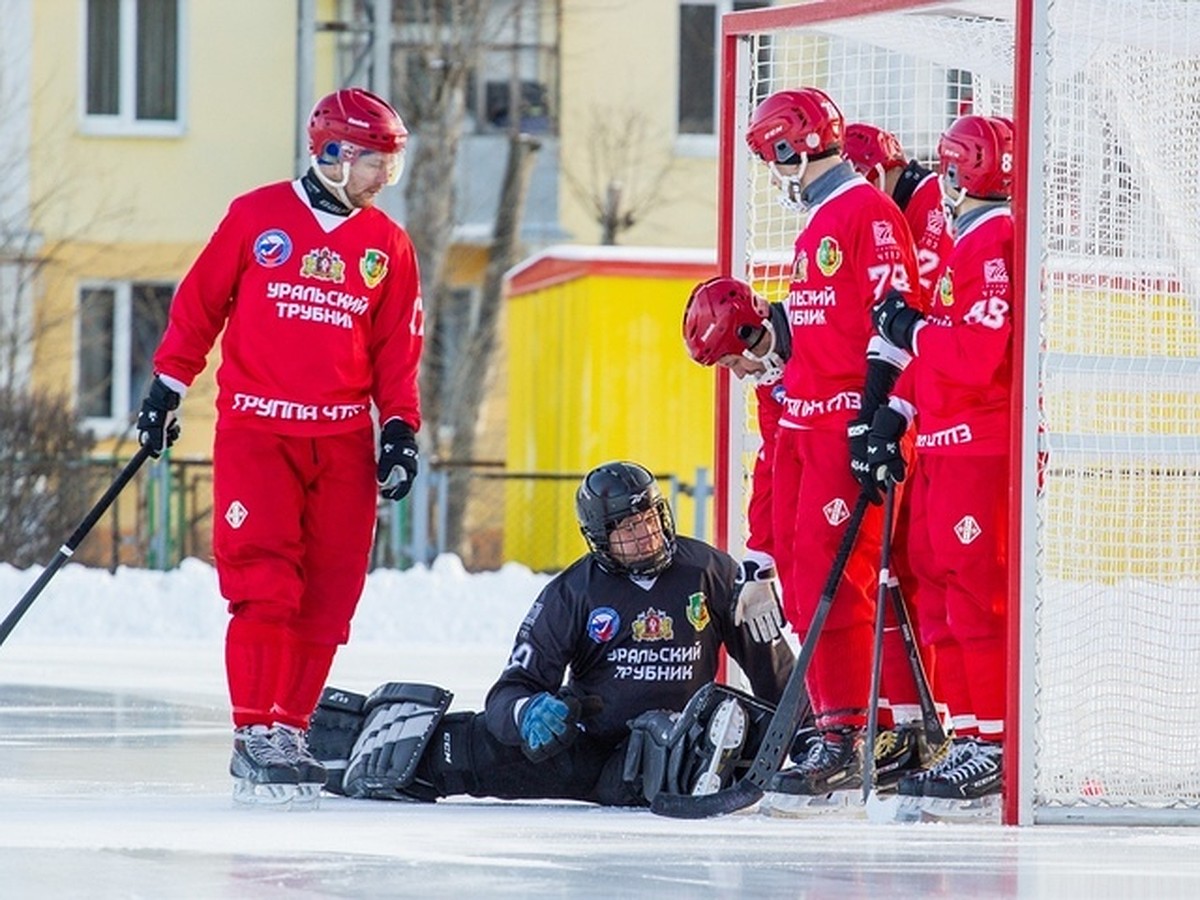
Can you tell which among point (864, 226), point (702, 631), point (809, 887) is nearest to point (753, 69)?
point (864, 226)

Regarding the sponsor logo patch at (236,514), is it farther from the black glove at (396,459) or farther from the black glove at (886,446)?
the black glove at (886,446)

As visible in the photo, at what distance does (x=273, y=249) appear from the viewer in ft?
21.3

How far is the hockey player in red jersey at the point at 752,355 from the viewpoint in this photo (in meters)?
6.64

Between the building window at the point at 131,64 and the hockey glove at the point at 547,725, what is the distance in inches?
724

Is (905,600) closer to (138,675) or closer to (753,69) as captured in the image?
(753,69)

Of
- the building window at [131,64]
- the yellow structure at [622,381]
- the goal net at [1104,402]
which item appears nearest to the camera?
the goal net at [1104,402]

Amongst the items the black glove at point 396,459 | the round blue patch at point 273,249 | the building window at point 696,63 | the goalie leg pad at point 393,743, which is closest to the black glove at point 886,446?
the black glove at point 396,459

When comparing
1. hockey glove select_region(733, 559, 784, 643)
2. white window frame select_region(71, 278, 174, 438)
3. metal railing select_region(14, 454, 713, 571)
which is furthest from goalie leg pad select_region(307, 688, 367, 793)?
white window frame select_region(71, 278, 174, 438)

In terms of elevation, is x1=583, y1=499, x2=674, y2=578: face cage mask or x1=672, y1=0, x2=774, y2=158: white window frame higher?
x1=672, y1=0, x2=774, y2=158: white window frame

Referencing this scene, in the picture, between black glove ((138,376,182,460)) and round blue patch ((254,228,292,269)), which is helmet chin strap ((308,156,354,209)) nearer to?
round blue patch ((254,228,292,269))

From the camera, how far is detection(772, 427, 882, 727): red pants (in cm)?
649


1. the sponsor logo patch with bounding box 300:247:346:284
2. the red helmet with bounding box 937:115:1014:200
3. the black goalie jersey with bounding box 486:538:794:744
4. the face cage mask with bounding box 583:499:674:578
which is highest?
the red helmet with bounding box 937:115:1014:200

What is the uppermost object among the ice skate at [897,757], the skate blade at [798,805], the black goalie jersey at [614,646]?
the black goalie jersey at [614,646]

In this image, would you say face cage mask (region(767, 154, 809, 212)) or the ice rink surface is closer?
the ice rink surface
